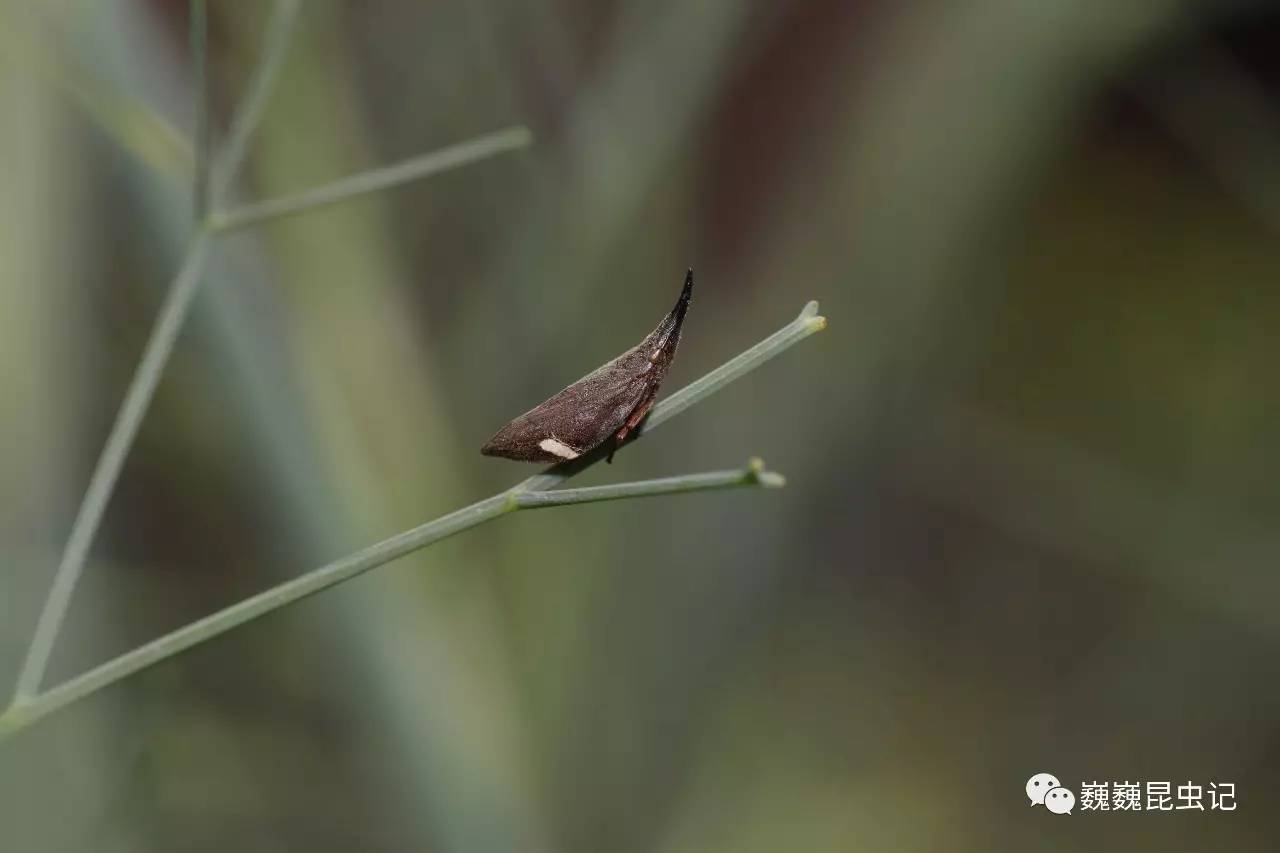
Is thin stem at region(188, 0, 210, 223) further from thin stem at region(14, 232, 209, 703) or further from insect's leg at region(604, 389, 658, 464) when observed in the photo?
insect's leg at region(604, 389, 658, 464)

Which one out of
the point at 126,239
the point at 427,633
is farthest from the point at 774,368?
the point at 126,239

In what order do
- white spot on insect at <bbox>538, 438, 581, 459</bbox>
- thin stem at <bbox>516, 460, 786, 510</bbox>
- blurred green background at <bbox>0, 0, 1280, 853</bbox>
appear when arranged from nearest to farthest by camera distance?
thin stem at <bbox>516, 460, 786, 510</bbox> → white spot on insect at <bbox>538, 438, 581, 459</bbox> → blurred green background at <bbox>0, 0, 1280, 853</bbox>

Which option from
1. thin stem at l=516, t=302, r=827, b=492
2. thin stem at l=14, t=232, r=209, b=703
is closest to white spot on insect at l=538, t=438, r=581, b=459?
thin stem at l=516, t=302, r=827, b=492

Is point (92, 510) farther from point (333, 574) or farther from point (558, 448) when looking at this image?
point (558, 448)

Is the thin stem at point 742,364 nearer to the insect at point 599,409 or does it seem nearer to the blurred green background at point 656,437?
the insect at point 599,409

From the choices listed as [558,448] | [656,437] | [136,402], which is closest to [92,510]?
[136,402]

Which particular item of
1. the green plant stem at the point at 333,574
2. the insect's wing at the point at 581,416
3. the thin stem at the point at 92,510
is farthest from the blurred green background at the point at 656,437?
the green plant stem at the point at 333,574

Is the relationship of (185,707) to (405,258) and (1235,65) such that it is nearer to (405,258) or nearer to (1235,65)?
(405,258)
